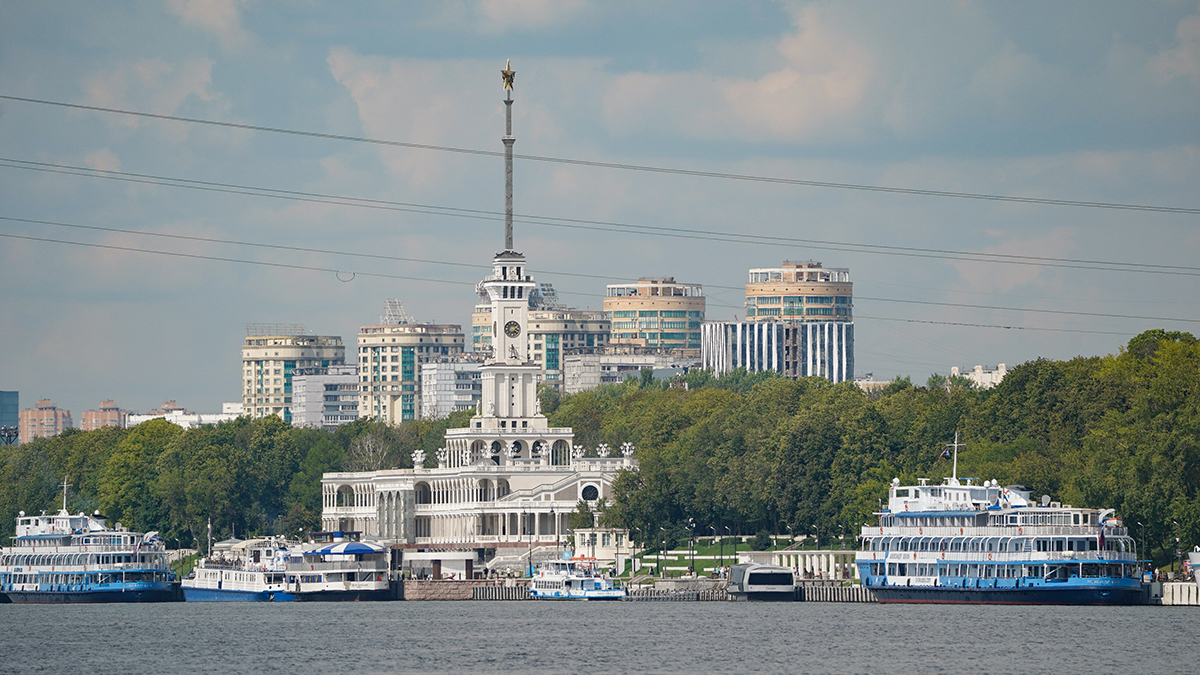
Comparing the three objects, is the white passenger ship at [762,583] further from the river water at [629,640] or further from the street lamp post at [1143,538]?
the street lamp post at [1143,538]

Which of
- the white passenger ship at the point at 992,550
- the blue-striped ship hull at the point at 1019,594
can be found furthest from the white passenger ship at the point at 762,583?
the blue-striped ship hull at the point at 1019,594

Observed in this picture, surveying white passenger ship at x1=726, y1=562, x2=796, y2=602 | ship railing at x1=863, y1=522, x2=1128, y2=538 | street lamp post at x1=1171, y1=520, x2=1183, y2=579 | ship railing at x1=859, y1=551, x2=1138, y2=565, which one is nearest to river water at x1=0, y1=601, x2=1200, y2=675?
white passenger ship at x1=726, y1=562, x2=796, y2=602

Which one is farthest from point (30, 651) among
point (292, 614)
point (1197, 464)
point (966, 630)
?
point (1197, 464)

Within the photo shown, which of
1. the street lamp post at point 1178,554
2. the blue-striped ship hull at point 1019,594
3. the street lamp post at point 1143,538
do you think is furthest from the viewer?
the street lamp post at point 1143,538

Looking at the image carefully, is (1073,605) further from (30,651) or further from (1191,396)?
(30,651)

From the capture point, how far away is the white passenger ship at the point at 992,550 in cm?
16462

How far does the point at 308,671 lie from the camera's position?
433 ft

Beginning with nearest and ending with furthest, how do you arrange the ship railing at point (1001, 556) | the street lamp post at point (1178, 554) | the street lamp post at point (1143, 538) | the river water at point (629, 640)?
the river water at point (629, 640) < the ship railing at point (1001, 556) < the street lamp post at point (1178, 554) < the street lamp post at point (1143, 538)

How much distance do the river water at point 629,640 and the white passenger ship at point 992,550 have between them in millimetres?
1639

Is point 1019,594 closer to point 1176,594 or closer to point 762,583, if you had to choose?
point 1176,594

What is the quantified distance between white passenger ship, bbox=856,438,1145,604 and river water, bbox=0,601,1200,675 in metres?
1.64

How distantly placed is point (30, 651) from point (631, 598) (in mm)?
62187

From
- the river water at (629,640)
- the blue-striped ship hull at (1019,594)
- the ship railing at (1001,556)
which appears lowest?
the river water at (629,640)

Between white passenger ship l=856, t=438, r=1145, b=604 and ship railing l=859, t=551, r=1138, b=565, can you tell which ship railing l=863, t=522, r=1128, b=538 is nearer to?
white passenger ship l=856, t=438, r=1145, b=604
